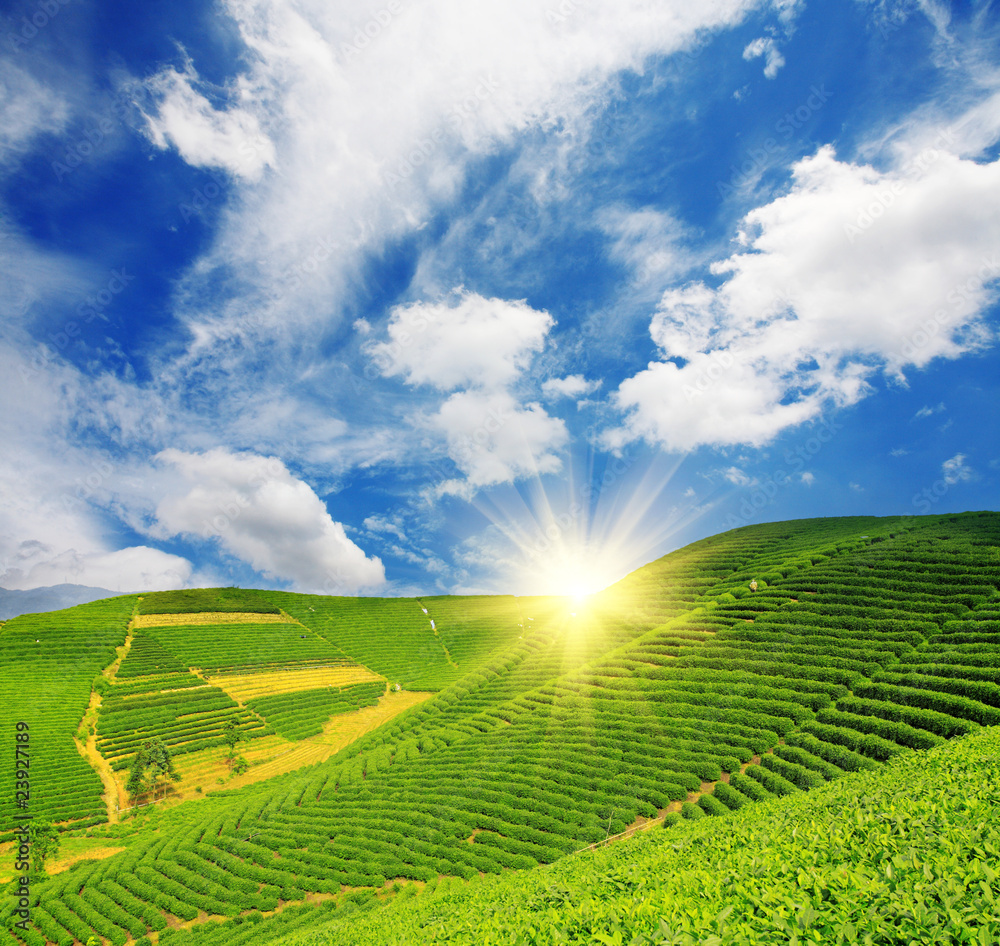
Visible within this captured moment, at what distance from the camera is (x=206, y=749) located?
168 ft

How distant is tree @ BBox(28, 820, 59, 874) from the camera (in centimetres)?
3066

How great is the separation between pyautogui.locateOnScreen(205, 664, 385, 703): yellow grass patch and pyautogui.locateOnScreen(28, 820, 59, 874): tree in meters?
28.6

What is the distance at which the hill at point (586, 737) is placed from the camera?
2236 centimetres

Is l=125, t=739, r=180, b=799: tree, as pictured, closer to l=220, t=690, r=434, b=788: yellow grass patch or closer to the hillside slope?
l=220, t=690, r=434, b=788: yellow grass patch

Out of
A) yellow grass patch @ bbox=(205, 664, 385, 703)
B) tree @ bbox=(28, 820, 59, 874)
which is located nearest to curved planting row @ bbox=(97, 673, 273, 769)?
yellow grass patch @ bbox=(205, 664, 385, 703)

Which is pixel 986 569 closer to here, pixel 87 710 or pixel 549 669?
pixel 549 669

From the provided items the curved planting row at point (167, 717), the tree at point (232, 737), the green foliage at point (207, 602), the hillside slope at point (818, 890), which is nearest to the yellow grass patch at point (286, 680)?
the curved planting row at point (167, 717)

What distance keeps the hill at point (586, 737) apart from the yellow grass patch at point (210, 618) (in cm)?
2073

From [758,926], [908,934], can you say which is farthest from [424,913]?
[908,934]

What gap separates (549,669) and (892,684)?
94.7 ft

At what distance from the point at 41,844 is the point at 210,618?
61.5 meters

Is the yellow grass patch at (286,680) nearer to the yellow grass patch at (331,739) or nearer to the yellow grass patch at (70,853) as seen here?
the yellow grass patch at (331,739)

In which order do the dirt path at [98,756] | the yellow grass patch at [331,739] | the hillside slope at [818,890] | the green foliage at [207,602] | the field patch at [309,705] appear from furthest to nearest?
the green foliage at [207,602]
the field patch at [309,705]
the yellow grass patch at [331,739]
the dirt path at [98,756]
the hillside slope at [818,890]

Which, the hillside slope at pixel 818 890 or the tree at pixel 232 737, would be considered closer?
the hillside slope at pixel 818 890
